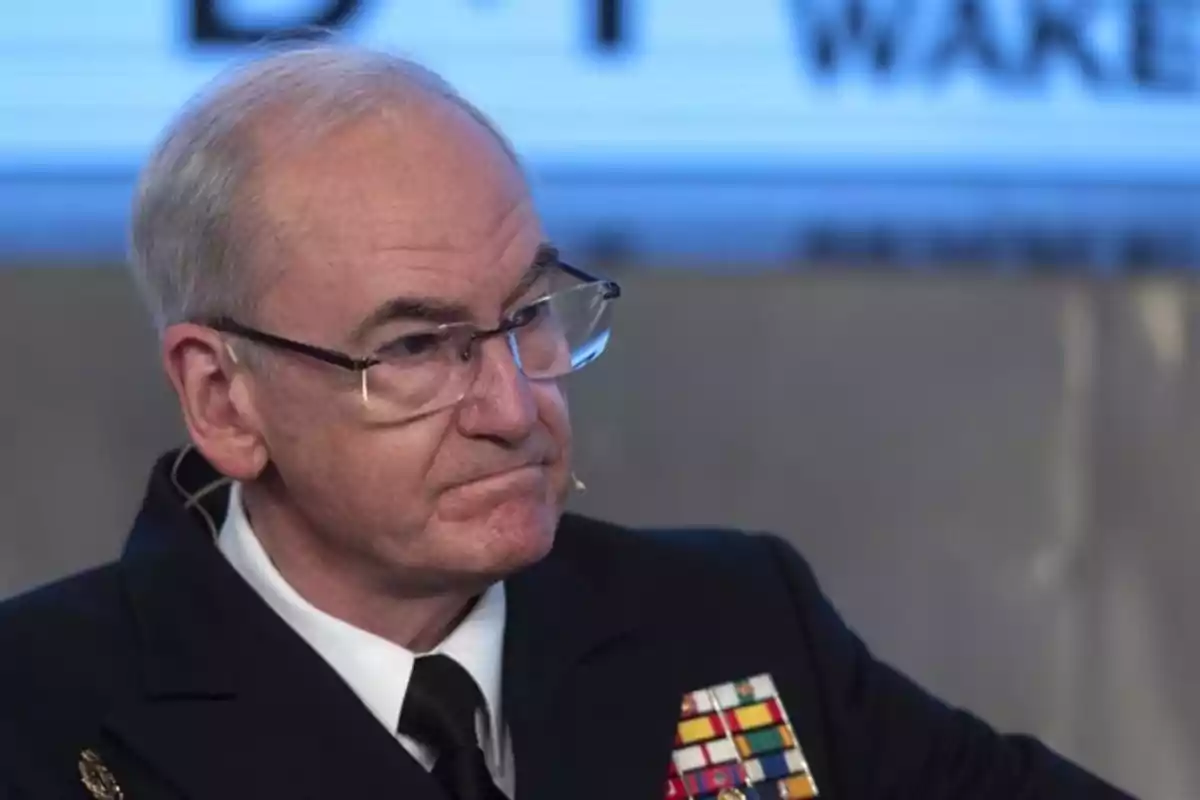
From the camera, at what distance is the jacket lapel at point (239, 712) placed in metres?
1.20

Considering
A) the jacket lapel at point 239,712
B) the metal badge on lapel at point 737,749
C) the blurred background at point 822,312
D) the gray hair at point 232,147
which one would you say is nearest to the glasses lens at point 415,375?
the gray hair at point 232,147

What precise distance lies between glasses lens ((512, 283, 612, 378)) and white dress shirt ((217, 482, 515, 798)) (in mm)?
226

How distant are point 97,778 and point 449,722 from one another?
255 mm

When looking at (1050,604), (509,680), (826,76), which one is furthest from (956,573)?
(509,680)

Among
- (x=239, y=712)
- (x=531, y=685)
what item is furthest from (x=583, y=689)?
(x=239, y=712)

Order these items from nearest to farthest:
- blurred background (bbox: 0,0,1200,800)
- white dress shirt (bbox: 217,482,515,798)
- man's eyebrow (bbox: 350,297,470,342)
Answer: man's eyebrow (bbox: 350,297,470,342) → white dress shirt (bbox: 217,482,515,798) → blurred background (bbox: 0,0,1200,800)

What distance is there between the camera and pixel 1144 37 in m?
2.00

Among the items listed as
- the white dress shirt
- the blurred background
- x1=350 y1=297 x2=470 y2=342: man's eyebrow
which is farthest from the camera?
the blurred background

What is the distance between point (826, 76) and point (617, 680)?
34.0 inches

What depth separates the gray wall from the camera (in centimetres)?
188

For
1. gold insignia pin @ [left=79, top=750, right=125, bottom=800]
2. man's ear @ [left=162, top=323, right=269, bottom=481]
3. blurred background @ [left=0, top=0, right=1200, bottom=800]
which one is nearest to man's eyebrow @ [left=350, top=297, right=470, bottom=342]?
man's ear @ [left=162, top=323, right=269, bottom=481]

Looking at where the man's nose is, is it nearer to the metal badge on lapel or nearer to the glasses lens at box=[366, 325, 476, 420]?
the glasses lens at box=[366, 325, 476, 420]

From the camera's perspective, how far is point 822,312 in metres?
1.89

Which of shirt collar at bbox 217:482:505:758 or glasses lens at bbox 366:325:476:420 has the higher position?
glasses lens at bbox 366:325:476:420
